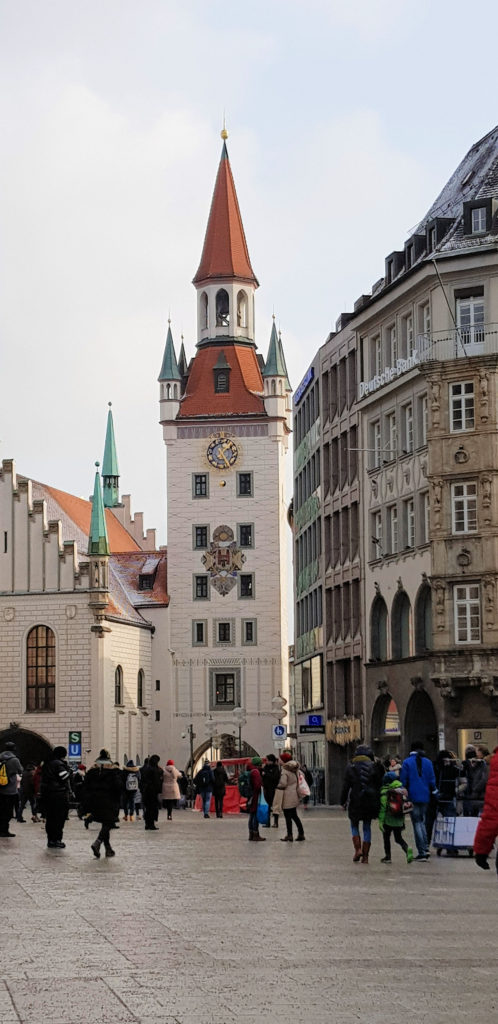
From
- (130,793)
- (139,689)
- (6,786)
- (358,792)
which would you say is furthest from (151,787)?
(139,689)

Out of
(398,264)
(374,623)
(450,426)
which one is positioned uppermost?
(398,264)

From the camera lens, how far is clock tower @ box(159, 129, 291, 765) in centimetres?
9619

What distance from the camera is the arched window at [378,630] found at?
5384 cm

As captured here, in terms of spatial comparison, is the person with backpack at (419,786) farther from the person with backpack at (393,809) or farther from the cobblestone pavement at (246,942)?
the cobblestone pavement at (246,942)

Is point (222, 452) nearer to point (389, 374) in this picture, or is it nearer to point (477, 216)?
point (389, 374)

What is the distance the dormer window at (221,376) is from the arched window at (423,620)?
5224 centimetres

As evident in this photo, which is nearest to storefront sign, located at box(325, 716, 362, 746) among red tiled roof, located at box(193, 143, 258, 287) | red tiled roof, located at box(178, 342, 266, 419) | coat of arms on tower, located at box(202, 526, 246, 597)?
coat of arms on tower, located at box(202, 526, 246, 597)

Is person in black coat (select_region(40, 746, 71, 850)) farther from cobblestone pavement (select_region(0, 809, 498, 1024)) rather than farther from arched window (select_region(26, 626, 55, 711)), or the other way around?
arched window (select_region(26, 626, 55, 711))

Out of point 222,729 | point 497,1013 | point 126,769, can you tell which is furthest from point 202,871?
point 222,729

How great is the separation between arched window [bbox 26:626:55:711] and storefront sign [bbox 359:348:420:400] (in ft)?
111

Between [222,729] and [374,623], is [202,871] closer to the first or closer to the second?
[374,623]

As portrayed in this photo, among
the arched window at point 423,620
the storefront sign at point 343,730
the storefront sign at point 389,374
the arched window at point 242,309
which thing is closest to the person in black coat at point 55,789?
the arched window at point 423,620

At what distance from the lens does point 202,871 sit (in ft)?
70.3

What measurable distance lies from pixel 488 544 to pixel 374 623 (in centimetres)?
841
